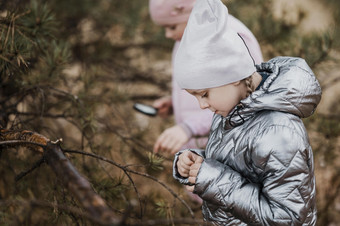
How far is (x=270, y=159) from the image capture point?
Answer: 2.72 ft

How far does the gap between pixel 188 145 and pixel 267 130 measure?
733 mm

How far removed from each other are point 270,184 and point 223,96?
24 cm

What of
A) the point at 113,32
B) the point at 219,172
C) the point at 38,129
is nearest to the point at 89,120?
the point at 38,129

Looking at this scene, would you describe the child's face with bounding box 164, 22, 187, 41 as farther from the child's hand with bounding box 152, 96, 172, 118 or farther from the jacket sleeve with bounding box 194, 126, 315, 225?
the jacket sleeve with bounding box 194, 126, 315, 225

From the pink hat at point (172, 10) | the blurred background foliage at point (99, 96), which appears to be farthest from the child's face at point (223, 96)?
the pink hat at point (172, 10)

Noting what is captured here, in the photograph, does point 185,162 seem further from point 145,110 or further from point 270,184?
point 145,110

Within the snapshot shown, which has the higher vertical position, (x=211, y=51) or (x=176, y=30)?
(x=211, y=51)

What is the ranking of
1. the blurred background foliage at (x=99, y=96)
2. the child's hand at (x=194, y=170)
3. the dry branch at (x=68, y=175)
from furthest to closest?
the blurred background foliage at (x=99, y=96)
the child's hand at (x=194, y=170)
the dry branch at (x=68, y=175)

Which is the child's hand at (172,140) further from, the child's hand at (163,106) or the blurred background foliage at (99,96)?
the child's hand at (163,106)

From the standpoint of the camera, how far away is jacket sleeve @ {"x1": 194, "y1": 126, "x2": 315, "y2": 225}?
0.82m

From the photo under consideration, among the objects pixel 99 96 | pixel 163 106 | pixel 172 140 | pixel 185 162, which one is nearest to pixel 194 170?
pixel 185 162

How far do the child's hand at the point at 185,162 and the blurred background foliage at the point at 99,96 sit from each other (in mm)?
95

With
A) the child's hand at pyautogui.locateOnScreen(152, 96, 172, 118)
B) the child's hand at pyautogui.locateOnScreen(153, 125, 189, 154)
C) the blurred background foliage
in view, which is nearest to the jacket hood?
the blurred background foliage

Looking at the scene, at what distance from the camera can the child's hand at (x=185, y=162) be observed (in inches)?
38.5
